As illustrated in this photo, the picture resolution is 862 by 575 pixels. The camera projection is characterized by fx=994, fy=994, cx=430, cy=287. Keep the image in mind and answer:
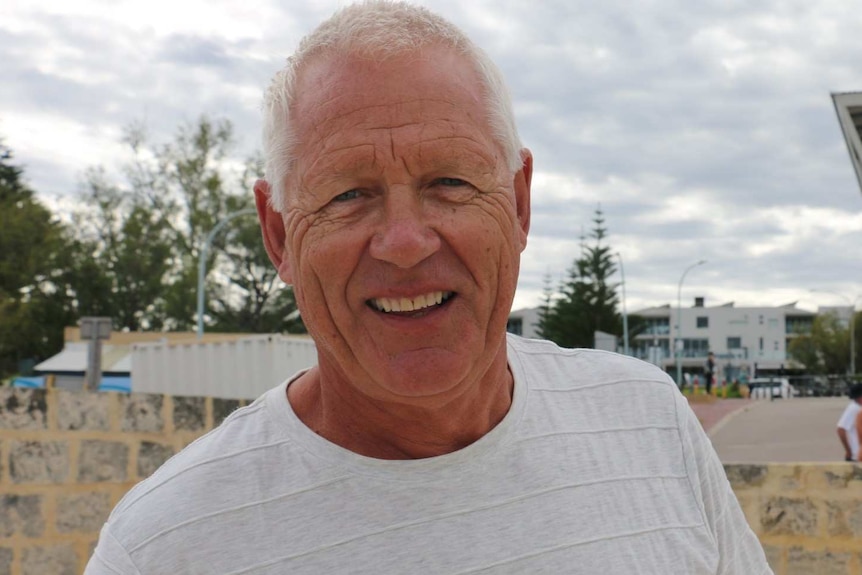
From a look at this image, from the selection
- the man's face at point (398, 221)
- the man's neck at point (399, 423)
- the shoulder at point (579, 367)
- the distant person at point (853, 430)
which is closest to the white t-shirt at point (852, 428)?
the distant person at point (853, 430)

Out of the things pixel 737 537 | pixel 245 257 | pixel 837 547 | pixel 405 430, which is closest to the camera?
pixel 405 430

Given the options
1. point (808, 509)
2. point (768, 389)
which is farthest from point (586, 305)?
point (808, 509)

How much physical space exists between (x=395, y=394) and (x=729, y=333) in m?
113

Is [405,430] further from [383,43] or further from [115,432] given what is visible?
[115,432]

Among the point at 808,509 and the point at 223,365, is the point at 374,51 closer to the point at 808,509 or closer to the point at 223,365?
the point at 808,509

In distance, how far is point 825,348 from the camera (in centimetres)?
8069

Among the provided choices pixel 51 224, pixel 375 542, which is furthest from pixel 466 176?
pixel 51 224

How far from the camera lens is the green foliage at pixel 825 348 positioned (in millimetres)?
79438

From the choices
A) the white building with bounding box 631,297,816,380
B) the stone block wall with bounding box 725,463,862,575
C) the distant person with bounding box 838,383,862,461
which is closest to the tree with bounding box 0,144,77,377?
the distant person with bounding box 838,383,862,461

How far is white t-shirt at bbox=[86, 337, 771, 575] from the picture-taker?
142cm

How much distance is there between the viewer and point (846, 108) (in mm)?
13328

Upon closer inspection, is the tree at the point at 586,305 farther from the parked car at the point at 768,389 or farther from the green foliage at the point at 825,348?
the green foliage at the point at 825,348

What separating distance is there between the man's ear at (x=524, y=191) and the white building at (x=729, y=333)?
106015mm

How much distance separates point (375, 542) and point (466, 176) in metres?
0.55
